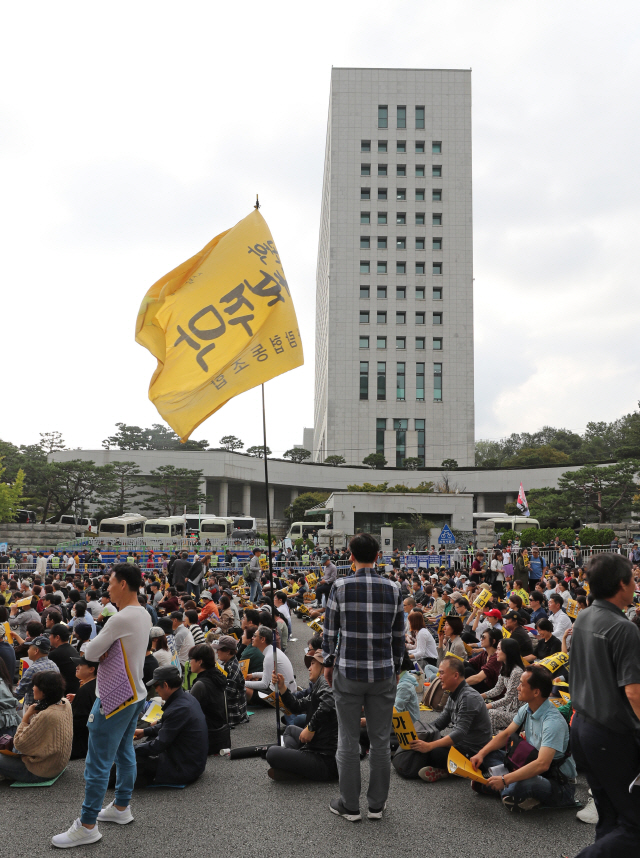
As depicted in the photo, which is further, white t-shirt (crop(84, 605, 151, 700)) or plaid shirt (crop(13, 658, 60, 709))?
plaid shirt (crop(13, 658, 60, 709))

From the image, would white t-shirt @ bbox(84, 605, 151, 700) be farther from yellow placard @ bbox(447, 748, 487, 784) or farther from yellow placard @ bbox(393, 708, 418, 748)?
yellow placard @ bbox(447, 748, 487, 784)

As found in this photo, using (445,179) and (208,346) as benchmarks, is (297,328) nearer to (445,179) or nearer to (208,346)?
(208,346)

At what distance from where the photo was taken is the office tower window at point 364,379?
217 feet

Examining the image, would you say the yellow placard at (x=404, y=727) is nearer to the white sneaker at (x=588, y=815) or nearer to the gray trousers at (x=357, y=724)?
the gray trousers at (x=357, y=724)

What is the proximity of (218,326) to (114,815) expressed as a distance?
3920mm

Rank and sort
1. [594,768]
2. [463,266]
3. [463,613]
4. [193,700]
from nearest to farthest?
[594,768], [193,700], [463,613], [463,266]

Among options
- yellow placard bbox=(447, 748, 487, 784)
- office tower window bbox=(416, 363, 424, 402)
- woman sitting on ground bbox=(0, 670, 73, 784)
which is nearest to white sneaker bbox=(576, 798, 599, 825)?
yellow placard bbox=(447, 748, 487, 784)

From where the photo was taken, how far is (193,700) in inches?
208

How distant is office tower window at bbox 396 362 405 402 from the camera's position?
66312mm

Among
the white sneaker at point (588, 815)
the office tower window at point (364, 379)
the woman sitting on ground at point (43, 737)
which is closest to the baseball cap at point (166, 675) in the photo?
the woman sitting on ground at point (43, 737)

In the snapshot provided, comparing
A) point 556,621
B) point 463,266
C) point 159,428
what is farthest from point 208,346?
point 159,428

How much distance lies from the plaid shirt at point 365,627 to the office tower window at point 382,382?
62.2 meters

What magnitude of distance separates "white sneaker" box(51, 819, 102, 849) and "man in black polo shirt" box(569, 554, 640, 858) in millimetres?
2862

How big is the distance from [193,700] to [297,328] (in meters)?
3.31
